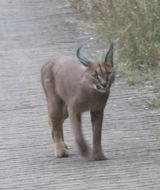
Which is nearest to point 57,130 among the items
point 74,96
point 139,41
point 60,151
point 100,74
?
point 60,151

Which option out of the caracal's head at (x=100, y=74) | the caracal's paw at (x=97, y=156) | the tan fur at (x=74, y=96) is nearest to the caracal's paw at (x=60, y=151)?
the tan fur at (x=74, y=96)

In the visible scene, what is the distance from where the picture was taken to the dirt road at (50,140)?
739 centimetres

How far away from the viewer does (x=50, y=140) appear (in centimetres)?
864

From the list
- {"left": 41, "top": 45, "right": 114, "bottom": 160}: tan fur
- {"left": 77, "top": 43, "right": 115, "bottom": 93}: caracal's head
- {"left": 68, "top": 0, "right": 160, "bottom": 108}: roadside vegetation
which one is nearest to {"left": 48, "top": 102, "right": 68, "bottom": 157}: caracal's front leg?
{"left": 41, "top": 45, "right": 114, "bottom": 160}: tan fur

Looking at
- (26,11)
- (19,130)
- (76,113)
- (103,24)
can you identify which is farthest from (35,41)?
(76,113)

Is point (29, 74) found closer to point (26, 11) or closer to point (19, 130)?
point (19, 130)

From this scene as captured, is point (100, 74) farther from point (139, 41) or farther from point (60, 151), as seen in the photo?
point (139, 41)

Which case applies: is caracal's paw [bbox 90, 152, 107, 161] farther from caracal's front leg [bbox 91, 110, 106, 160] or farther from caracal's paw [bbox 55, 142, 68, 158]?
caracal's paw [bbox 55, 142, 68, 158]

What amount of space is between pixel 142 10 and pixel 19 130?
10.6 feet

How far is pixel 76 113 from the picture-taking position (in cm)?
770

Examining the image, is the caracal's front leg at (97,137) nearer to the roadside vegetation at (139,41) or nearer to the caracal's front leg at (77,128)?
the caracal's front leg at (77,128)

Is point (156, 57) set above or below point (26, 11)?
above

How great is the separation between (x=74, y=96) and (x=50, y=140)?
108 centimetres

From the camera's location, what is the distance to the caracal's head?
24.2 feet
